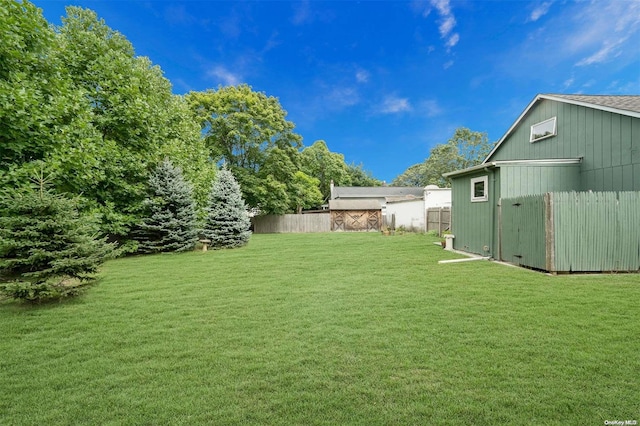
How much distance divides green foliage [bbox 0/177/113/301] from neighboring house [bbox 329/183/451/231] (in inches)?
669

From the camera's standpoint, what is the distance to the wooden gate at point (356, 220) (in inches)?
995

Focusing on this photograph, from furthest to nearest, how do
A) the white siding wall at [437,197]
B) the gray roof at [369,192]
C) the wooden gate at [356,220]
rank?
1. the gray roof at [369,192]
2. the wooden gate at [356,220]
3. the white siding wall at [437,197]

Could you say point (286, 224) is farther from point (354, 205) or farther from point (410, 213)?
point (410, 213)

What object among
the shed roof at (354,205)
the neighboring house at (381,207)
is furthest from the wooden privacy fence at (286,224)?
the neighboring house at (381,207)

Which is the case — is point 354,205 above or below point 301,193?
below

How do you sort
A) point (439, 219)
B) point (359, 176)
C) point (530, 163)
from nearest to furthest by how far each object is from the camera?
point (530, 163) → point (439, 219) → point (359, 176)

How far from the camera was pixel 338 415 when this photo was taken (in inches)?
75.7

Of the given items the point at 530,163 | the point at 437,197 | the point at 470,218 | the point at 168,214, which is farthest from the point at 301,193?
the point at 530,163

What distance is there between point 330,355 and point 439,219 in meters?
14.7

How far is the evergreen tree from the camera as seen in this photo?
10.9 metres

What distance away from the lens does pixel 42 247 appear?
4684 mm

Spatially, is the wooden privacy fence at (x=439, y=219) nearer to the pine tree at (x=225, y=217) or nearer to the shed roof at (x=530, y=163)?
the shed roof at (x=530, y=163)

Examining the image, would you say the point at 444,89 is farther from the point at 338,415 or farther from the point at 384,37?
the point at 338,415

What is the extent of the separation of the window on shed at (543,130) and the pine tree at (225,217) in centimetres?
1294
